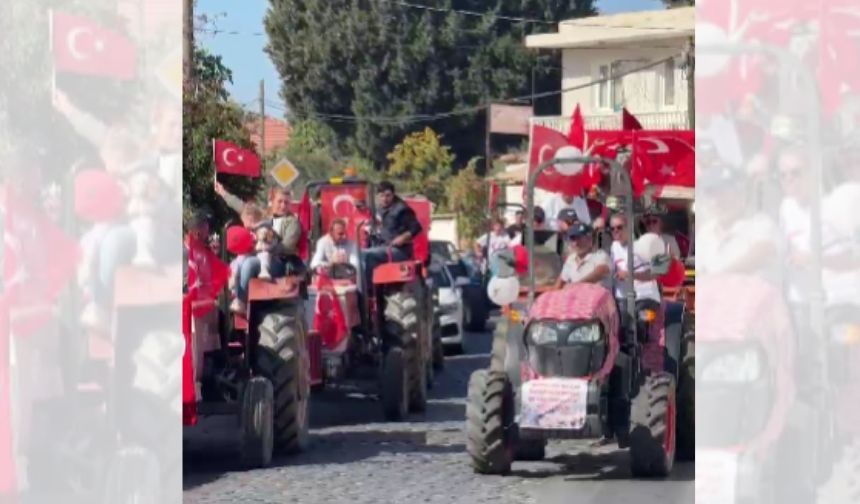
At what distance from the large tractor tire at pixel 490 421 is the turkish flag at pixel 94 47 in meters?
4.97

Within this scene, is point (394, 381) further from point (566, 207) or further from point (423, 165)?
point (423, 165)

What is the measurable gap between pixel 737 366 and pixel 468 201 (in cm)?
3606

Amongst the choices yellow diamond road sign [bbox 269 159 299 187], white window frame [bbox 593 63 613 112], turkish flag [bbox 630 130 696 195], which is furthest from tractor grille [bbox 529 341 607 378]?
white window frame [bbox 593 63 613 112]

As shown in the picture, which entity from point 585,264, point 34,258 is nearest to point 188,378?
point 585,264

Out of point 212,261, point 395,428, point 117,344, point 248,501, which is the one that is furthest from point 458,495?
point 117,344

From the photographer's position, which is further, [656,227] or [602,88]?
[602,88]

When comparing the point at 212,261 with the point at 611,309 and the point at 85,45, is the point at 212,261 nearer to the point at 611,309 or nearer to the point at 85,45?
the point at 611,309

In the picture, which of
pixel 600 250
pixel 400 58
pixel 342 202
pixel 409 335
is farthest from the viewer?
pixel 400 58

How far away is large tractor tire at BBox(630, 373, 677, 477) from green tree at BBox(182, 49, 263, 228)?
573 centimetres

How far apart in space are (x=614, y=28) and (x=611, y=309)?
89.3 feet

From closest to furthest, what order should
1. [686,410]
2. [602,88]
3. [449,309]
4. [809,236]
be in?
1. [809,236]
2. [686,410]
3. [449,309]
4. [602,88]

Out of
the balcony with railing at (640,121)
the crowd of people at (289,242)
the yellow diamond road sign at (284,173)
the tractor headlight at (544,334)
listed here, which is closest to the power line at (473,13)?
the balcony with railing at (640,121)

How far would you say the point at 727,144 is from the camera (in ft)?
21.5

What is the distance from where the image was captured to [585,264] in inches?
472
